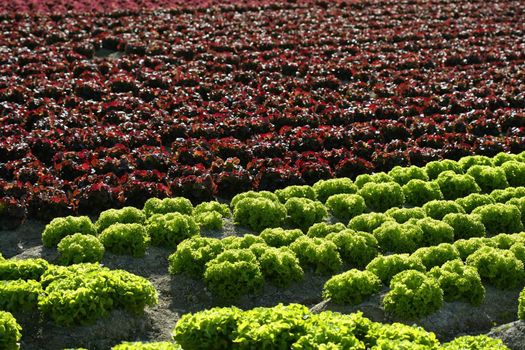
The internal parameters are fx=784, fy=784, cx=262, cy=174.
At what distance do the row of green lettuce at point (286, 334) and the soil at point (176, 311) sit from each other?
944 millimetres

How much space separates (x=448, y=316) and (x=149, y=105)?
10892 millimetres

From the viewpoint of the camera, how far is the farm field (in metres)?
11.2

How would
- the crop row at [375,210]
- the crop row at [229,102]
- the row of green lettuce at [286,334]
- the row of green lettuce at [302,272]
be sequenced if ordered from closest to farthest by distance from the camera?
the row of green lettuce at [286,334] < the row of green lettuce at [302,272] < the crop row at [375,210] < the crop row at [229,102]

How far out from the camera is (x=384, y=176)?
16422 mm

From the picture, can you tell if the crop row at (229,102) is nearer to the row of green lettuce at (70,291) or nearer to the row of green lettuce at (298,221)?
the row of green lettuce at (298,221)

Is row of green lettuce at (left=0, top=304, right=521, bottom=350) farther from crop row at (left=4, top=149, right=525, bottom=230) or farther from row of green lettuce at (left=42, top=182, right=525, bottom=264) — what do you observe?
crop row at (left=4, top=149, right=525, bottom=230)

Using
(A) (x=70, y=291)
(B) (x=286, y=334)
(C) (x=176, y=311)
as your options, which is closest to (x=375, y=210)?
(C) (x=176, y=311)

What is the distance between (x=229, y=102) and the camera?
2075cm

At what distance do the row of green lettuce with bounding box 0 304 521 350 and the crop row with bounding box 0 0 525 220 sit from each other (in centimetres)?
576

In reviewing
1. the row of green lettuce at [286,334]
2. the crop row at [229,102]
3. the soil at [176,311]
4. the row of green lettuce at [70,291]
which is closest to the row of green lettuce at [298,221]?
the soil at [176,311]

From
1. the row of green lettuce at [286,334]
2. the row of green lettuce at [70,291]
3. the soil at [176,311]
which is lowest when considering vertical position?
the soil at [176,311]

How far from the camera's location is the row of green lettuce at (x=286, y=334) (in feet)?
31.5

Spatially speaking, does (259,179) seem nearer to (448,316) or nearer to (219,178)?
(219,178)

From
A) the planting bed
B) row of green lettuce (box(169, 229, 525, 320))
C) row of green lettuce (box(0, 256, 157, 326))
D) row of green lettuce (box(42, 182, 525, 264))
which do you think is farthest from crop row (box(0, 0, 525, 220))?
row of green lettuce (box(0, 256, 157, 326))
